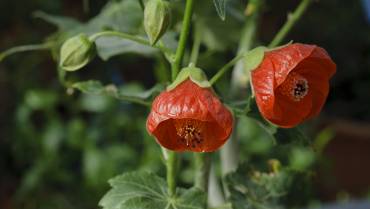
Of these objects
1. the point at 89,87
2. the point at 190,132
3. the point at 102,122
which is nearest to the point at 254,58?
the point at 190,132

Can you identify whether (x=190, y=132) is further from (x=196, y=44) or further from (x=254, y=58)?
(x=196, y=44)

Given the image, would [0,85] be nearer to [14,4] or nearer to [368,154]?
[14,4]

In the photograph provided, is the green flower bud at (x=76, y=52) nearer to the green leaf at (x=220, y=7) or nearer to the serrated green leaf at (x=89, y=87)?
the serrated green leaf at (x=89, y=87)

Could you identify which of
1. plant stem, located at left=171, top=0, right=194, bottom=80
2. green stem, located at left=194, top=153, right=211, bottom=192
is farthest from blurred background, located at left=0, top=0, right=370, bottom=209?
plant stem, located at left=171, top=0, right=194, bottom=80

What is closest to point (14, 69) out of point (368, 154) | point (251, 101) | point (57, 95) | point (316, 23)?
point (57, 95)

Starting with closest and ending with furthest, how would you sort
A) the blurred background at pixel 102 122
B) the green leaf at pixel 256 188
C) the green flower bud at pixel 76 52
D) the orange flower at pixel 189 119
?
the orange flower at pixel 189 119
the green flower bud at pixel 76 52
the green leaf at pixel 256 188
the blurred background at pixel 102 122

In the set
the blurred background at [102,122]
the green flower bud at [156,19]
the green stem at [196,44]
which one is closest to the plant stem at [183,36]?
the green flower bud at [156,19]
